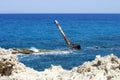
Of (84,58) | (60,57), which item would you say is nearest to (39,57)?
(60,57)

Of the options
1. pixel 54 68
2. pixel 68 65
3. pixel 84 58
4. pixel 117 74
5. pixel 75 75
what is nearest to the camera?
pixel 117 74

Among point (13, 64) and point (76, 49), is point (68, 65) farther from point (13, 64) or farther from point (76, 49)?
point (13, 64)

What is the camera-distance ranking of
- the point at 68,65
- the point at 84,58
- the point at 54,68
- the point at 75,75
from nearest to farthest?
the point at 75,75, the point at 54,68, the point at 68,65, the point at 84,58

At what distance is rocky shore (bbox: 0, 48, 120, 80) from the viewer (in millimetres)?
7973

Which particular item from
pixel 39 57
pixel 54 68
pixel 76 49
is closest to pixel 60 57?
pixel 39 57

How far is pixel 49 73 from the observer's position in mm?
8594

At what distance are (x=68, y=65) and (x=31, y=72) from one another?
30.4 meters

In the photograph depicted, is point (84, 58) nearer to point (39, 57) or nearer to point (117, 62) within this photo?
point (39, 57)

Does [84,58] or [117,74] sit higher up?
[117,74]

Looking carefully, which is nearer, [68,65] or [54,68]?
[54,68]

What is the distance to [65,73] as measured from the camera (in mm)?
8648

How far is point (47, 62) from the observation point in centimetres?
4103

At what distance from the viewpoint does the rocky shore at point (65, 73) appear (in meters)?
7.97

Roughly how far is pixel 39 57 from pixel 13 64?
3605cm
